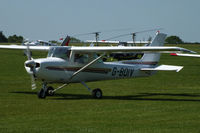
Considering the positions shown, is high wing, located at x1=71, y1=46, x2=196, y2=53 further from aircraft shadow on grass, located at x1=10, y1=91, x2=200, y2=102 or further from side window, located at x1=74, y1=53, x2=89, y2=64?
aircraft shadow on grass, located at x1=10, y1=91, x2=200, y2=102

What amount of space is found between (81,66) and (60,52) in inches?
39.1

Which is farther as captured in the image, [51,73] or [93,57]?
[93,57]

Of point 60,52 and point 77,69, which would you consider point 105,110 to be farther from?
point 60,52

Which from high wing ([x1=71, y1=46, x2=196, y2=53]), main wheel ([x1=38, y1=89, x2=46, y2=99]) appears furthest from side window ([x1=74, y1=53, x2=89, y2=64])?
main wheel ([x1=38, y1=89, x2=46, y2=99])

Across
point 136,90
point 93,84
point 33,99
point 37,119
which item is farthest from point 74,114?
point 93,84

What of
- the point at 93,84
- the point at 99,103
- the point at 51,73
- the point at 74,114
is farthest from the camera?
the point at 93,84

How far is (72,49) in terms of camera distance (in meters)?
16.3

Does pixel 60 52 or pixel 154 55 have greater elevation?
pixel 60 52

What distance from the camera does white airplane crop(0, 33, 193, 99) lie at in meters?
15.4

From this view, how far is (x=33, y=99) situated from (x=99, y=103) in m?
2.46

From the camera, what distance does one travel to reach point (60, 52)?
16234 millimetres

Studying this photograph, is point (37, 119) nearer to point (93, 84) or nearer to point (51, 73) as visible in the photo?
point (51, 73)

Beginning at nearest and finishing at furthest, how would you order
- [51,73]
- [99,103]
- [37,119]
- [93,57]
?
1. [37,119]
2. [99,103]
3. [51,73]
4. [93,57]

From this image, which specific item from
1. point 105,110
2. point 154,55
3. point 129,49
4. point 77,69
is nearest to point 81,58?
point 77,69
